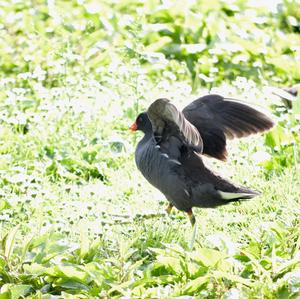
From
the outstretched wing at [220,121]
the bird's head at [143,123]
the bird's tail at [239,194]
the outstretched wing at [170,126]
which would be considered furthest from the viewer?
the bird's head at [143,123]

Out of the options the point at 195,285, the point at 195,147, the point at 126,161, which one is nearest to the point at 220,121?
the point at 195,147

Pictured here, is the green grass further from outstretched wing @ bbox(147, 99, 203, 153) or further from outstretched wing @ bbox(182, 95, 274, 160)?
outstretched wing @ bbox(147, 99, 203, 153)

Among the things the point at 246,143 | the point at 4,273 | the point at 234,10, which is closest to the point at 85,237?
the point at 4,273

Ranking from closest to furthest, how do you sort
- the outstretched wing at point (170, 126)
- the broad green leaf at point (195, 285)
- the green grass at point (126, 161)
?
the broad green leaf at point (195, 285) < the green grass at point (126, 161) < the outstretched wing at point (170, 126)

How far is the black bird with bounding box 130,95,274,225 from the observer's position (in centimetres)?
504

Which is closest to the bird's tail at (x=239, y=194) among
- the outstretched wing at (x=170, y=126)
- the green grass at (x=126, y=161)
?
the green grass at (x=126, y=161)

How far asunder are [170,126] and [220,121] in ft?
1.35

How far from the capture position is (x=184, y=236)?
510 cm

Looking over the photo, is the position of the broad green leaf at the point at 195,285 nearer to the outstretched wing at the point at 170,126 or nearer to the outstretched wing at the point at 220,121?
the outstretched wing at the point at 170,126

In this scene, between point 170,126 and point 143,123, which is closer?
point 170,126

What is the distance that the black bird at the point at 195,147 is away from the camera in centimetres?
504

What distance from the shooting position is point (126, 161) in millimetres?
6344

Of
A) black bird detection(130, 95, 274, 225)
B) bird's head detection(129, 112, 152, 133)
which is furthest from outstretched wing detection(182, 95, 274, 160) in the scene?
bird's head detection(129, 112, 152, 133)

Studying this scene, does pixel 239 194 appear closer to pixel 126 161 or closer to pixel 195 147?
pixel 195 147
